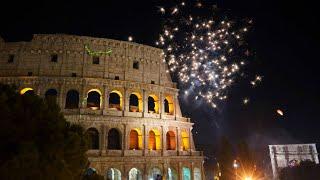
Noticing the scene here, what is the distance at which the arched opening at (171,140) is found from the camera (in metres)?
25.7

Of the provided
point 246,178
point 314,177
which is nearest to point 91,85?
point 246,178

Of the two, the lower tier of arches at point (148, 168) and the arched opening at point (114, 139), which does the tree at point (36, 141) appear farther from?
the arched opening at point (114, 139)

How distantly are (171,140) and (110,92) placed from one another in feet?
24.5

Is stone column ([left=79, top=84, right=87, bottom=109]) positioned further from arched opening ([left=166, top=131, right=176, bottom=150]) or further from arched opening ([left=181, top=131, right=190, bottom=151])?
arched opening ([left=181, top=131, right=190, bottom=151])

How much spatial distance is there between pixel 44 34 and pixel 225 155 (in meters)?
23.1

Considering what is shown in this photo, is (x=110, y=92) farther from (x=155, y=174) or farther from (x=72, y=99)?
Answer: (x=155, y=174)

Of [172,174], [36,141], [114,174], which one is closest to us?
[36,141]

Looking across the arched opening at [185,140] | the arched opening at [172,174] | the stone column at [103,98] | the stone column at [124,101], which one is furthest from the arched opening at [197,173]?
the stone column at [103,98]

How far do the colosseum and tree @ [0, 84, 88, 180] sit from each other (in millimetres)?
12381

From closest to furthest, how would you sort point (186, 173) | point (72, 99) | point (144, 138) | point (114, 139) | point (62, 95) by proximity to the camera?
1. point (62, 95)
2. point (114, 139)
3. point (144, 138)
4. point (186, 173)
5. point (72, 99)

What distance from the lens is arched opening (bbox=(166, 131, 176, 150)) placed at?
25.7 m

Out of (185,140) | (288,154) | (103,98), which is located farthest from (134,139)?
(288,154)

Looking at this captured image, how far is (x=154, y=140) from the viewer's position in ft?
81.8

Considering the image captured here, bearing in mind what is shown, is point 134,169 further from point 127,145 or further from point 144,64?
point 144,64
